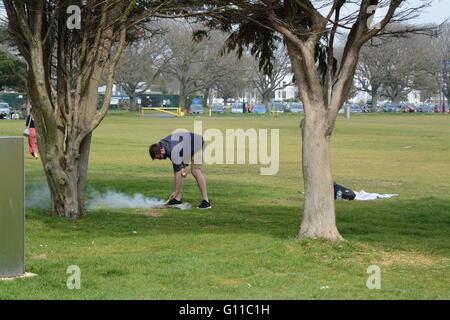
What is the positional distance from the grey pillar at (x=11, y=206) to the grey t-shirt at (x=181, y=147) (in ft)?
22.6

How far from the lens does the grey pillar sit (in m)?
8.12

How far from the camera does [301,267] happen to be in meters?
9.19

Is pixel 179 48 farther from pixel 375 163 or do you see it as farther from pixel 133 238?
pixel 133 238

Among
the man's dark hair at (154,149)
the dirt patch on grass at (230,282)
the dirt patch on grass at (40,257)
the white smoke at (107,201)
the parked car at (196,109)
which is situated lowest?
the white smoke at (107,201)

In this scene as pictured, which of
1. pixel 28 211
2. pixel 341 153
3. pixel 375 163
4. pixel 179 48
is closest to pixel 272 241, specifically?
pixel 28 211

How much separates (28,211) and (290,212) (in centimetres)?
474

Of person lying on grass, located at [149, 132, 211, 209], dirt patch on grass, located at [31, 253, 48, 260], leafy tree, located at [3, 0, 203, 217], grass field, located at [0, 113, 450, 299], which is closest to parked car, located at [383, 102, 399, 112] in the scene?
grass field, located at [0, 113, 450, 299]

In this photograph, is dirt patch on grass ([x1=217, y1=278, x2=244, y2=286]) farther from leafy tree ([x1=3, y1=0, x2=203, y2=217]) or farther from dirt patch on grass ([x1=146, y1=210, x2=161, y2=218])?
dirt patch on grass ([x1=146, y1=210, x2=161, y2=218])

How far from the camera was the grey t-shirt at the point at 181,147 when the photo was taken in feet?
49.5

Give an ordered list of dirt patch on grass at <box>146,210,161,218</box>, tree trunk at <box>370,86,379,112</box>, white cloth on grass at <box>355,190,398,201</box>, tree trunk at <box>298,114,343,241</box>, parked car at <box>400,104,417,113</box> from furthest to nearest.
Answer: parked car at <box>400,104,417,113</box> < tree trunk at <box>370,86,379,112</box> < white cloth on grass at <box>355,190,398,201</box> < dirt patch on grass at <box>146,210,161,218</box> < tree trunk at <box>298,114,343,241</box>

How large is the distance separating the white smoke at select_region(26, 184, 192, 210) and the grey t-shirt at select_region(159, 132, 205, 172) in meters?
0.89

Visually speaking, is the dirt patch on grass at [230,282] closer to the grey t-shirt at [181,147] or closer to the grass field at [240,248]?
the grass field at [240,248]

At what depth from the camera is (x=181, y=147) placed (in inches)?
596

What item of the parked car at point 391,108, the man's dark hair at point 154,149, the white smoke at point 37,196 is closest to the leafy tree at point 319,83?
the man's dark hair at point 154,149
